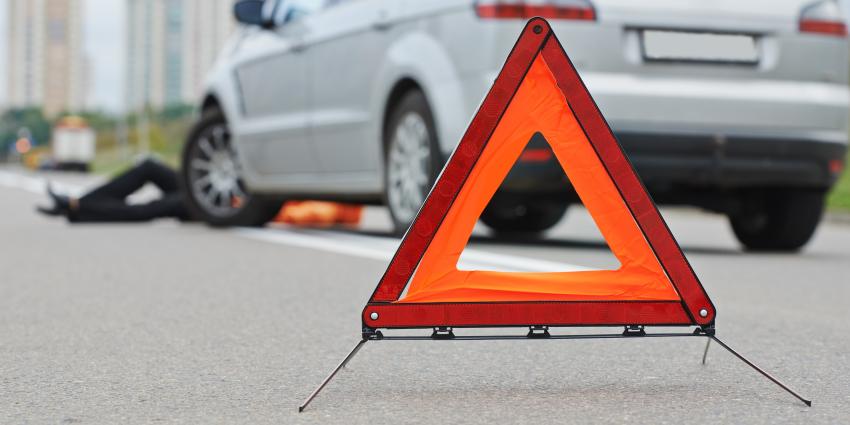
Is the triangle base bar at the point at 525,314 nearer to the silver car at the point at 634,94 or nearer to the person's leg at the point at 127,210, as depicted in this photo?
the silver car at the point at 634,94

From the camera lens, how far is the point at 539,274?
3.68 metres

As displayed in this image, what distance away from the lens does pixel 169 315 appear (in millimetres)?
5414

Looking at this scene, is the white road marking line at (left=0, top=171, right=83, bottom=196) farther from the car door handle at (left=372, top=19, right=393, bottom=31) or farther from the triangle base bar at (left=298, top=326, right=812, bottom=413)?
the triangle base bar at (left=298, top=326, right=812, bottom=413)

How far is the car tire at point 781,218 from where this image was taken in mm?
8773

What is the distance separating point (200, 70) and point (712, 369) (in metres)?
162

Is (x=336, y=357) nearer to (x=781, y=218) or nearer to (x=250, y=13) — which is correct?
(x=781, y=218)

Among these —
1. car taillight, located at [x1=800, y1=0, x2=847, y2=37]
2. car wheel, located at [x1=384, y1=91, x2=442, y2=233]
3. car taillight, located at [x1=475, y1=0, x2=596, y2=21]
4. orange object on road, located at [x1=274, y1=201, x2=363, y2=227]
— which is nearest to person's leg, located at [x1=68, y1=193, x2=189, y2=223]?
orange object on road, located at [x1=274, y1=201, x2=363, y2=227]

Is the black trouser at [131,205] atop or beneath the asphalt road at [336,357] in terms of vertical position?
beneath

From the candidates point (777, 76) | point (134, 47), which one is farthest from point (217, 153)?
point (134, 47)

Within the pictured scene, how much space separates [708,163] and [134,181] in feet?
16.3

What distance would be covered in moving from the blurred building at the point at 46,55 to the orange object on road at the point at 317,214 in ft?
584

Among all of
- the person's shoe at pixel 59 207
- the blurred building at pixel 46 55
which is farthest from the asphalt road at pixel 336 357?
the blurred building at pixel 46 55

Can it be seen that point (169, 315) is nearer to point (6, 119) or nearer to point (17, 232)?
point (17, 232)

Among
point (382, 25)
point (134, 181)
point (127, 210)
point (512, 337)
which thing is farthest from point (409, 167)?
point (512, 337)
